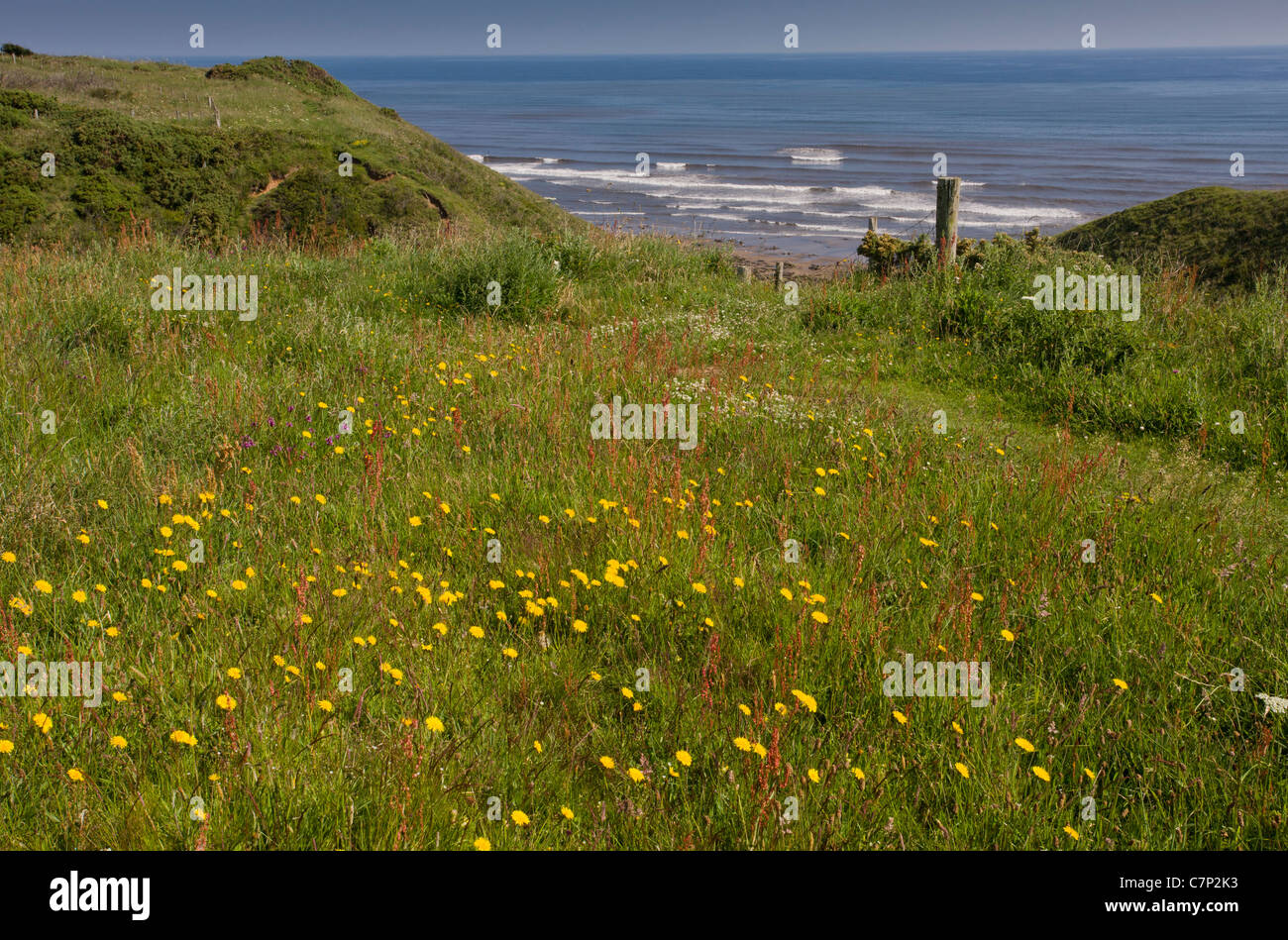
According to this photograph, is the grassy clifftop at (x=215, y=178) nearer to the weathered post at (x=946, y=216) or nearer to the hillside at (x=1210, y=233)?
the weathered post at (x=946, y=216)

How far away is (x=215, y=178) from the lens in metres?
15.6

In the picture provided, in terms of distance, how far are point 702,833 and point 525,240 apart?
894 centimetres

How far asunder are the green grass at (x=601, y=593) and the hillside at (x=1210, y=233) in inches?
261

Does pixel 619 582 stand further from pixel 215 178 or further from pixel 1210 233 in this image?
pixel 215 178

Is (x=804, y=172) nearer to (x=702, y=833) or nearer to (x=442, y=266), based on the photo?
(x=442, y=266)

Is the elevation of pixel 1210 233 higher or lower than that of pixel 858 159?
lower

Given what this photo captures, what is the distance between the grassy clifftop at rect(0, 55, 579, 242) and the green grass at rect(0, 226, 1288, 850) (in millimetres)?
7307

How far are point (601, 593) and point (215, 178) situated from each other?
15085 millimetres

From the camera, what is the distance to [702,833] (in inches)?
106

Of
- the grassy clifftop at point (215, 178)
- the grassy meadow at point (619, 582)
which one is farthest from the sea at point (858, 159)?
the grassy meadow at point (619, 582)

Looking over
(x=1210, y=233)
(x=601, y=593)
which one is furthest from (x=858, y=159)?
(x=601, y=593)

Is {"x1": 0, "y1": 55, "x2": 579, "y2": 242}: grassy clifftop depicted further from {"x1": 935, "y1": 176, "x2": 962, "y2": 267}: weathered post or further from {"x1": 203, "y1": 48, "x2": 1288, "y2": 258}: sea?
{"x1": 935, "y1": 176, "x2": 962, "y2": 267}: weathered post

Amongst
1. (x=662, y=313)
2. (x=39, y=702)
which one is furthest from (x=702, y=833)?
(x=662, y=313)

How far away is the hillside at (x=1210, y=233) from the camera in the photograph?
43.5 ft
